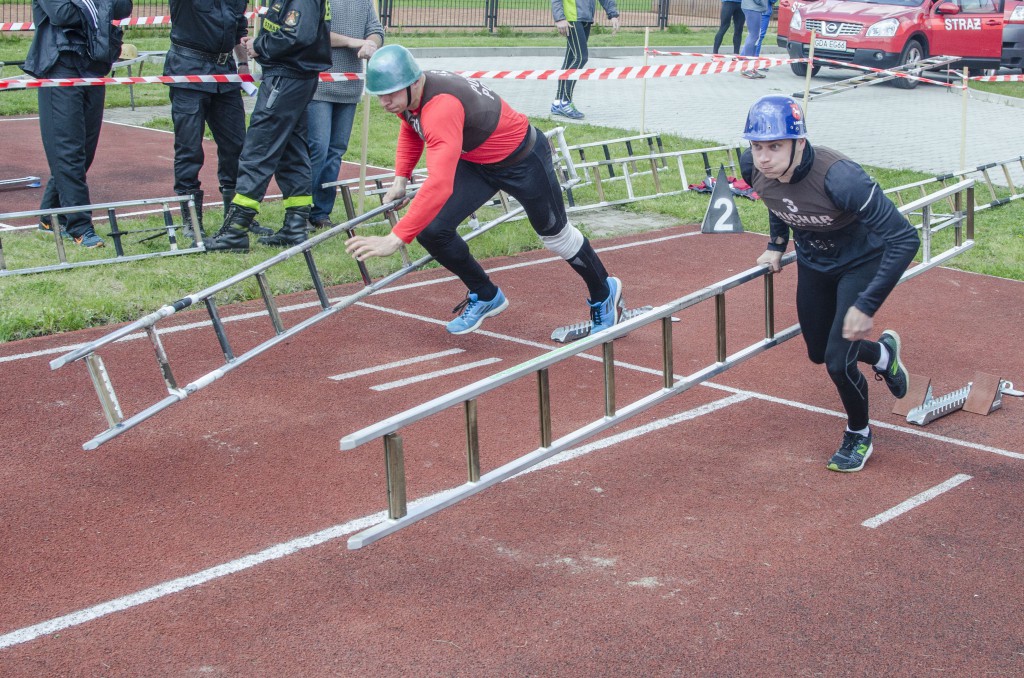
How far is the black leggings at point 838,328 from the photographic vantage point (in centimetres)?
502

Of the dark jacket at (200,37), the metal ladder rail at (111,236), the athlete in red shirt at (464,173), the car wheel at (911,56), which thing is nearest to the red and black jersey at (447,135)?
the athlete in red shirt at (464,173)

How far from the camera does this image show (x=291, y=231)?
905 cm

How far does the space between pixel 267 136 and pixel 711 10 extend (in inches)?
1238

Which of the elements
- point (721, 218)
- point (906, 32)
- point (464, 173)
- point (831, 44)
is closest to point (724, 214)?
point (721, 218)

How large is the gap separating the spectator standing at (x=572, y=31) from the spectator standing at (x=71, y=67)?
313 inches

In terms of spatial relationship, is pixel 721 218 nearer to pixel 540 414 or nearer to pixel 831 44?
pixel 540 414

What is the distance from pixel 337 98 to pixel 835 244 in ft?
18.4

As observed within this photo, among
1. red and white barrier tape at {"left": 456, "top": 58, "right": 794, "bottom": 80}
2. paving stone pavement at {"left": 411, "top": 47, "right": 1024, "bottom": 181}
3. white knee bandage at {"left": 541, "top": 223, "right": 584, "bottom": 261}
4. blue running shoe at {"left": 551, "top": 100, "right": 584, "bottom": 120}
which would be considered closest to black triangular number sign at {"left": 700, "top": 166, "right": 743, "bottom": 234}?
red and white barrier tape at {"left": 456, "top": 58, "right": 794, "bottom": 80}

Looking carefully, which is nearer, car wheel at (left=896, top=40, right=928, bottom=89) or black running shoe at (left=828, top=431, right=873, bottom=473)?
black running shoe at (left=828, top=431, right=873, bottom=473)

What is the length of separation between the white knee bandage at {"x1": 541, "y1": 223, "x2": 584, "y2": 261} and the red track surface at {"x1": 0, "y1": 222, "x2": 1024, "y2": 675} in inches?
27.0

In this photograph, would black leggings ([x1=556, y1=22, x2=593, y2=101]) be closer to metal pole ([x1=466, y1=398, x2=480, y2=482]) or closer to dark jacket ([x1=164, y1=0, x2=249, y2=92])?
dark jacket ([x1=164, y1=0, x2=249, y2=92])

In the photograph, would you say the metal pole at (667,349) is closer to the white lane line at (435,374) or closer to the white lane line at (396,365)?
the white lane line at (435,374)

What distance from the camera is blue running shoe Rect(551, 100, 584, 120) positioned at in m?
16.5

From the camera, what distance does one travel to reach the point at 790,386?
6.44 m
